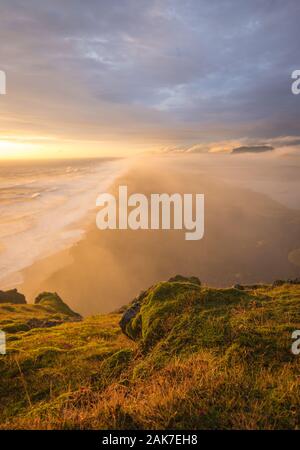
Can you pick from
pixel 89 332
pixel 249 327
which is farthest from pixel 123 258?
pixel 249 327

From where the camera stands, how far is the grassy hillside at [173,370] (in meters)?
3.99

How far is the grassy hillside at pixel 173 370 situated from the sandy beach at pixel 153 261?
39770mm

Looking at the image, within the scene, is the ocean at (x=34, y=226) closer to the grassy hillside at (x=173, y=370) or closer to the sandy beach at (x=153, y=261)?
the sandy beach at (x=153, y=261)

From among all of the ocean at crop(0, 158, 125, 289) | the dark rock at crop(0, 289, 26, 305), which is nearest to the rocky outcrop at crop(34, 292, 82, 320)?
the dark rock at crop(0, 289, 26, 305)

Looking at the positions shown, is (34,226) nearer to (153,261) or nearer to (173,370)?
(153,261)

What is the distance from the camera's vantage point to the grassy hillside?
157 inches

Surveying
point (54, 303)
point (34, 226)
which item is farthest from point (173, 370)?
point (34, 226)

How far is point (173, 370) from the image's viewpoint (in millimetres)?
5238

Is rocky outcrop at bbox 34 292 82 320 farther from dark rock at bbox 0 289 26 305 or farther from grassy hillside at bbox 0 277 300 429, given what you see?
grassy hillside at bbox 0 277 300 429

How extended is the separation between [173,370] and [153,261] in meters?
68.3

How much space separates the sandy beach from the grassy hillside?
3977 centimetres

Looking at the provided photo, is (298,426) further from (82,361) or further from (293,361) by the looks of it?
(82,361)

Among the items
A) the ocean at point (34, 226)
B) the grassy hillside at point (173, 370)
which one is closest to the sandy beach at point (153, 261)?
the ocean at point (34, 226)
